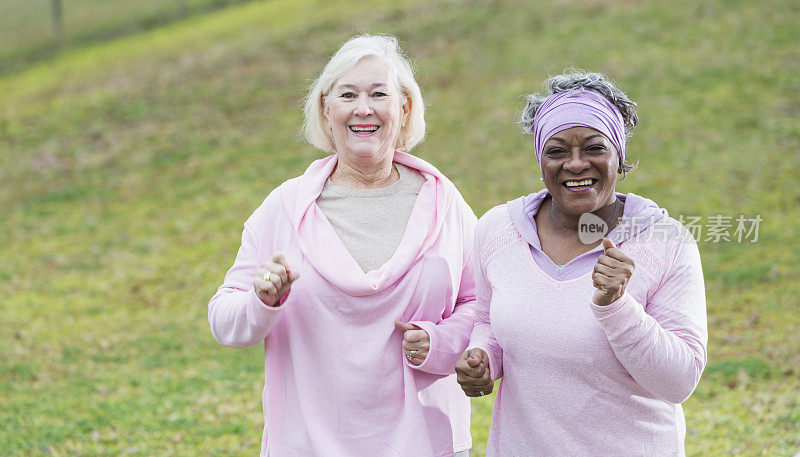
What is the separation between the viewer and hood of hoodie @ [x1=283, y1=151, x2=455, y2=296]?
2982 millimetres

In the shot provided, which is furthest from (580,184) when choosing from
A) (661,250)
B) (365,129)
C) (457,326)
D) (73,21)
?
(73,21)

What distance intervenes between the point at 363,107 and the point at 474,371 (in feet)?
3.36

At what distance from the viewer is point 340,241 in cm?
306

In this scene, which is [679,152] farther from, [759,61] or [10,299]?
[10,299]

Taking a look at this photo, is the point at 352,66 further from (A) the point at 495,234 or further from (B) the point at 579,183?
(B) the point at 579,183

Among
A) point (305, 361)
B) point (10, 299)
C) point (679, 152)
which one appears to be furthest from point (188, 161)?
point (305, 361)

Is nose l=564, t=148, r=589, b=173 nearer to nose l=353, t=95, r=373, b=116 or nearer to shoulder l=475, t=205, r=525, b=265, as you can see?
shoulder l=475, t=205, r=525, b=265

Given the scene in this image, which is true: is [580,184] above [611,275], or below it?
above

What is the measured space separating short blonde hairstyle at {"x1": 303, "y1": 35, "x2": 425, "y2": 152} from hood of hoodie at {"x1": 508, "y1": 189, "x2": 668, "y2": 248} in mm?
623

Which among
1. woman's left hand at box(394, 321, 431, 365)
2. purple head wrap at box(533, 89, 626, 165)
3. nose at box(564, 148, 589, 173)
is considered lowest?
woman's left hand at box(394, 321, 431, 365)

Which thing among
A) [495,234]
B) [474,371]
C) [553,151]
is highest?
[553,151]

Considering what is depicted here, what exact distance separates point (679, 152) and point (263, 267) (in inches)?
417

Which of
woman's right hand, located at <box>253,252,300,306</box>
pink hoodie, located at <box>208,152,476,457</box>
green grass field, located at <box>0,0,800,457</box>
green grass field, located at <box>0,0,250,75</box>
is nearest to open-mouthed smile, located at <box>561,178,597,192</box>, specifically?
pink hoodie, located at <box>208,152,476,457</box>

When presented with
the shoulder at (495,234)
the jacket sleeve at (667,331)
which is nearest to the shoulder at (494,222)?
the shoulder at (495,234)
